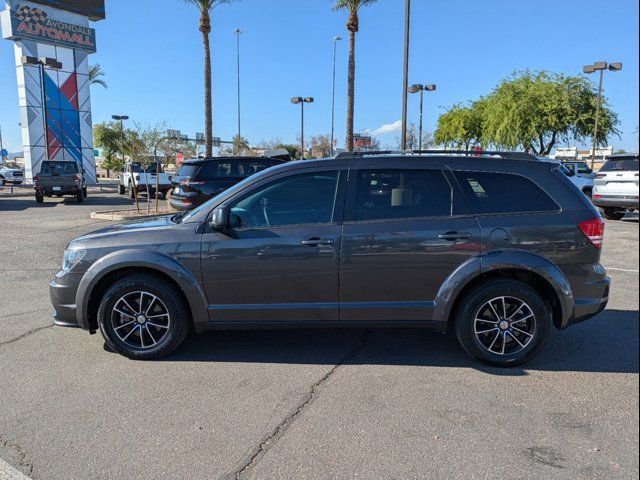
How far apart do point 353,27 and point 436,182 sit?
20340mm

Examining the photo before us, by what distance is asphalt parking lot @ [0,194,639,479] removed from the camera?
2.88 metres

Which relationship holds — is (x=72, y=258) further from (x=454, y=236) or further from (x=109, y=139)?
(x=109, y=139)

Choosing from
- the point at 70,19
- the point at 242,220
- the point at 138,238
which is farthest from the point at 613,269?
the point at 70,19

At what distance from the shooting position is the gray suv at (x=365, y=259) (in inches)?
162

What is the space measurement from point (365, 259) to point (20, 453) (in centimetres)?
273

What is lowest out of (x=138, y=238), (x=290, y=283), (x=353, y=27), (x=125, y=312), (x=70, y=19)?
(x=125, y=312)

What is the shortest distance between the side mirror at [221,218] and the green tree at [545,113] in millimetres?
34119

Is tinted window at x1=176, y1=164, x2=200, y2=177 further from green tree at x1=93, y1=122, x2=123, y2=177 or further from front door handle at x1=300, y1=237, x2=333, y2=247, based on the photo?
green tree at x1=93, y1=122, x2=123, y2=177

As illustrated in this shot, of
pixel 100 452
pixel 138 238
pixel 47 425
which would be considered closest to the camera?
pixel 100 452

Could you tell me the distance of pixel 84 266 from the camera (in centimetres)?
430

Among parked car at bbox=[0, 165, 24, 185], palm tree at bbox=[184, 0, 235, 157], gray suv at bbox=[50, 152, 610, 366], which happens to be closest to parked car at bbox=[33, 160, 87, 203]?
palm tree at bbox=[184, 0, 235, 157]

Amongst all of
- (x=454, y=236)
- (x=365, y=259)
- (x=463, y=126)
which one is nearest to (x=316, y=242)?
(x=365, y=259)

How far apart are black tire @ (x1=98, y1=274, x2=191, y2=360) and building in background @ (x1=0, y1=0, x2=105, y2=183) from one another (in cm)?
3459

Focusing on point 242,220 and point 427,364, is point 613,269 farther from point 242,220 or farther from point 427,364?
point 242,220
